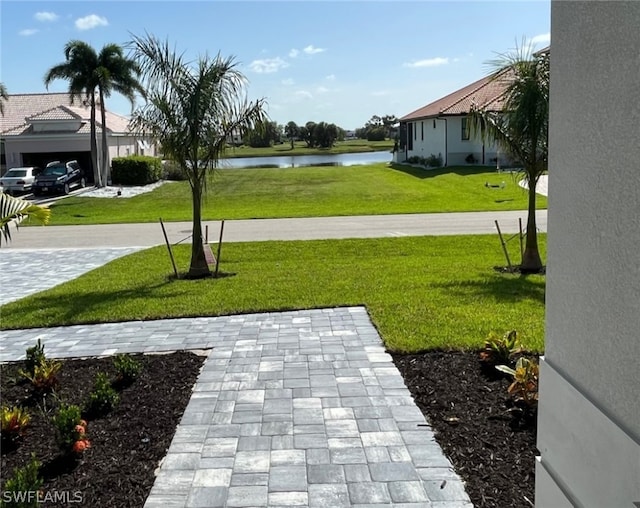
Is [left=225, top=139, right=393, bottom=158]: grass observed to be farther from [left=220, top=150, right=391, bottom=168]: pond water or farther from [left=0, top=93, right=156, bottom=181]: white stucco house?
[left=0, top=93, right=156, bottom=181]: white stucco house

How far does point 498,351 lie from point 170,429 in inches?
121

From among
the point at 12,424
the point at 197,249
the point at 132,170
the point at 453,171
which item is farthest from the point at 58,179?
the point at 12,424

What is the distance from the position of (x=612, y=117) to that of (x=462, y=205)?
22528 mm

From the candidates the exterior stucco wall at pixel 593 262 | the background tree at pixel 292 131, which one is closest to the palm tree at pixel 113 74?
the exterior stucco wall at pixel 593 262

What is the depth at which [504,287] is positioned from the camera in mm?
9633

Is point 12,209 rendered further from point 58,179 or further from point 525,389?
point 58,179

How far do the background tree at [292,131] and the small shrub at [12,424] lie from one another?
8756 centimetres

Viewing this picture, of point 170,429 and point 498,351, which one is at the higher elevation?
point 498,351

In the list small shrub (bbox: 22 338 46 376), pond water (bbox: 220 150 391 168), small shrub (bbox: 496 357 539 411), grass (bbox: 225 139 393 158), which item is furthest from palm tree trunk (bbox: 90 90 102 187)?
grass (bbox: 225 139 393 158)

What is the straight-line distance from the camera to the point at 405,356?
247 inches

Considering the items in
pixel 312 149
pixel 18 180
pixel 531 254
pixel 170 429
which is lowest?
pixel 170 429

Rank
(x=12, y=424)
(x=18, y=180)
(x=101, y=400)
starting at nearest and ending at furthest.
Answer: (x=12, y=424) < (x=101, y=400) < (x=18, y=180)

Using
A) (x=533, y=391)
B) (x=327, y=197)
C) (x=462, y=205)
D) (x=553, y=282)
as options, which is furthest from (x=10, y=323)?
(x=327, y=197)

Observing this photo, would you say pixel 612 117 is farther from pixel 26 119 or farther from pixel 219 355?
pixel 26 119
